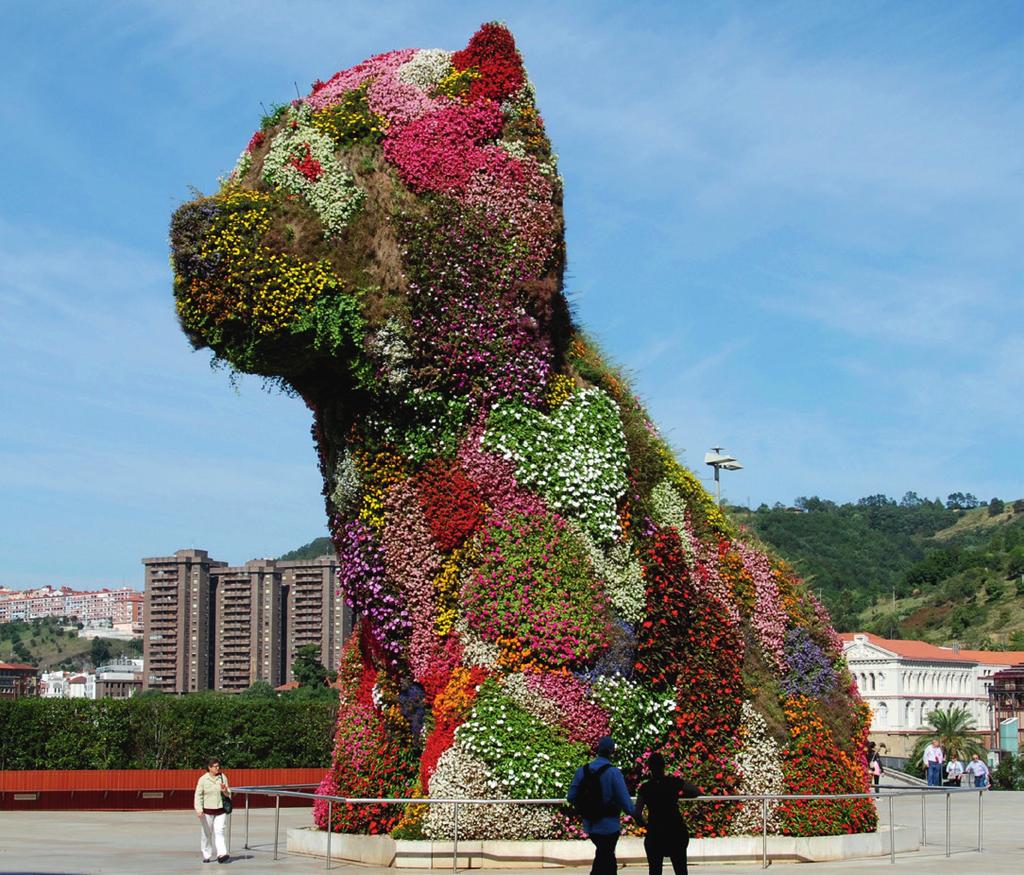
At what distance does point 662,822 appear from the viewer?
10219 mm

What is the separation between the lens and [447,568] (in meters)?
13.1

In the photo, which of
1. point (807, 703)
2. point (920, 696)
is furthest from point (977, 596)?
point (807, 703)

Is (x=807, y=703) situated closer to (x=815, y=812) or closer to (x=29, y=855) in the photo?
(x=815, y=812)

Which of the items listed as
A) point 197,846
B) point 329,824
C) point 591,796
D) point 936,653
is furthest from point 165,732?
point 936,653

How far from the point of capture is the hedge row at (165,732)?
3136 cm

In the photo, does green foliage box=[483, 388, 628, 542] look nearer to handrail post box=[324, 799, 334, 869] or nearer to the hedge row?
handrail post box=[324, 799, 334, 869]

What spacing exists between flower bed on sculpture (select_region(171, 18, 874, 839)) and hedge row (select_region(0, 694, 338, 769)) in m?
19.8

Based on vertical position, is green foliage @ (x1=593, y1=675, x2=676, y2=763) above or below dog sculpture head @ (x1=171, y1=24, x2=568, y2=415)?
below

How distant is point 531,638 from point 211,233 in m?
4.94

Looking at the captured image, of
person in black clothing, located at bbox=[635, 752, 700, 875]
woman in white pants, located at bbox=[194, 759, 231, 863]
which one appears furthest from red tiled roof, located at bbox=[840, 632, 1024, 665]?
person in black clothing, located at bbox=[635, 752, 700, 875]

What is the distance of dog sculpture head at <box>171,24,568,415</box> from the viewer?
12.8 metres

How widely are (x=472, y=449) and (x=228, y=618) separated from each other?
178m

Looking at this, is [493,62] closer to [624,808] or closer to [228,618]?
[624,808]

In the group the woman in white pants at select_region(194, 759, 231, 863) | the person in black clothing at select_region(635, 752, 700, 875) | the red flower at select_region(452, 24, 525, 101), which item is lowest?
the woman in white pants at select_region(194, 759, 231, 863)
